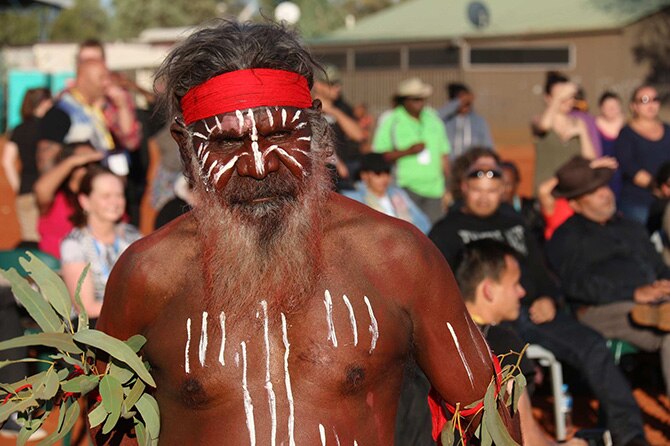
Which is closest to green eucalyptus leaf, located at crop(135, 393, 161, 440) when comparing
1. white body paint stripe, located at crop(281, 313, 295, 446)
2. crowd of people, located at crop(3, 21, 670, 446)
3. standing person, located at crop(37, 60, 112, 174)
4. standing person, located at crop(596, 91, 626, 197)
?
white body paint stripe, located at crop(281, 313, 295, 446)

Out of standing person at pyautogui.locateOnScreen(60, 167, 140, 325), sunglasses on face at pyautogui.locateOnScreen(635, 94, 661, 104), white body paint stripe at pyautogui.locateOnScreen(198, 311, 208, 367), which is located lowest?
standing person at pyautogui.locateOnScreen(60, 167, 140, 325)

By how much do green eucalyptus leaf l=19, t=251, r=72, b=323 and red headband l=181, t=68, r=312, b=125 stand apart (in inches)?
24.1

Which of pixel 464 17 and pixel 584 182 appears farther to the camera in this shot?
pixel 464 17

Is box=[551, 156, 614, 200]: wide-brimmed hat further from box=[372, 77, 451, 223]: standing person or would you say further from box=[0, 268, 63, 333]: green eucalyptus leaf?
box=[0, 268, 63, 333]: green eucalyptus leaf

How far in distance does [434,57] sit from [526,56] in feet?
9.79

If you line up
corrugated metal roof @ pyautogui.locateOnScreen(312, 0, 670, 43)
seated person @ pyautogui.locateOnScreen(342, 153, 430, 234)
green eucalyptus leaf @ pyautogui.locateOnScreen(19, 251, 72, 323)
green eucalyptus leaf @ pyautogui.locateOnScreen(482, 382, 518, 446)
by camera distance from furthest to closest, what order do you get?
corrugated metal roof @ pyautogui.locateOnScreen(312, 0, 670, 43), seated person @ pyautogui.locateOnScreen(342, 153, 430, 234), green eucalyptus leaf @ pyautogui.locateOnScreen(19, 251, 72, 323), green eucalyptus leaf @ pyautogui.locateOnScreen(482, 382, 518, 446)

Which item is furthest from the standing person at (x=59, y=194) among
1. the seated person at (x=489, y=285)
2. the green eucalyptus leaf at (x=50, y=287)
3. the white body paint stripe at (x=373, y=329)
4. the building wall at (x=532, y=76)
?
the building wall at (x=532, y=76)

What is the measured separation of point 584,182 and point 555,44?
2721 centimetres

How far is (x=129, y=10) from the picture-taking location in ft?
217

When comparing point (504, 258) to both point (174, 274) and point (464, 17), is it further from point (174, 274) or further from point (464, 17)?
point (464, 17)

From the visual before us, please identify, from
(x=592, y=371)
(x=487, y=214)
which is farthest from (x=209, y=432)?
(x=487, y=214)

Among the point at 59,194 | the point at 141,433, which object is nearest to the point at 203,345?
the point at 141,433

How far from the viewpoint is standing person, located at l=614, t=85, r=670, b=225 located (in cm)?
918

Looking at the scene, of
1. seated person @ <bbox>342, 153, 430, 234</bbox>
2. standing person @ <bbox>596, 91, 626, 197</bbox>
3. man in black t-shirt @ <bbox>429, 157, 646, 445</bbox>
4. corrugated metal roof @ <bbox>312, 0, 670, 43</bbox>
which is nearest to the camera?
man in black t-shirt @ <bbox>429, 157, 646, 445</bbox>
